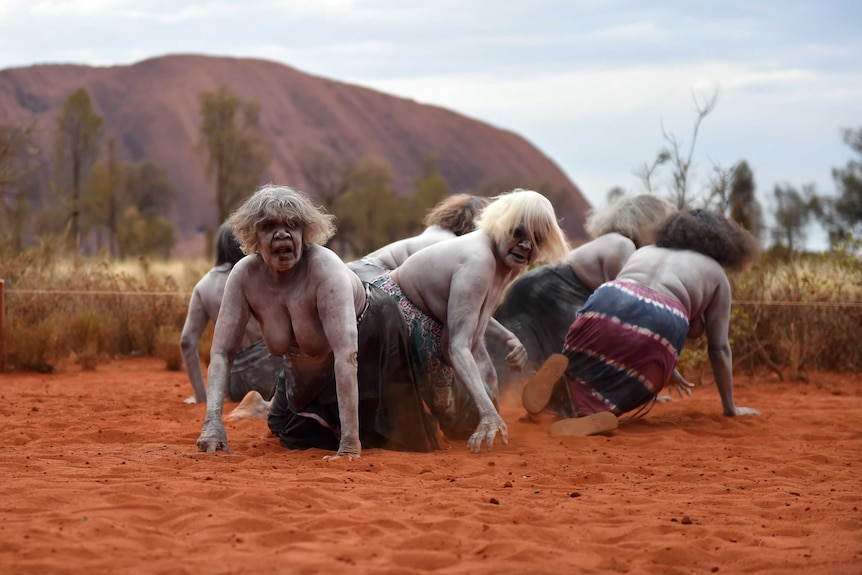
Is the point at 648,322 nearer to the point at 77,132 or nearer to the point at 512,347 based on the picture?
the point at 512,347

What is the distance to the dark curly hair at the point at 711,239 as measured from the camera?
7.60m

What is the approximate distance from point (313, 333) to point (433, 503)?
1521 mm

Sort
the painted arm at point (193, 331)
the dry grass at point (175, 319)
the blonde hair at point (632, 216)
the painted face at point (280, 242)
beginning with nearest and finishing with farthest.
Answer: the painted face at point (280, 242) < the painted arm at point (193, 331) < the blonde hair at point (632, 216) < the dry grass at point (175, 319)

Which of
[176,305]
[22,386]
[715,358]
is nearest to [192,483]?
[715,358]

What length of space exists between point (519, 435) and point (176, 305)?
23.3 ft

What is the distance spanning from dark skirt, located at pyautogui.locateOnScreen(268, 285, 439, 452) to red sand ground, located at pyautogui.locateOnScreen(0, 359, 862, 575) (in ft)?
0.64

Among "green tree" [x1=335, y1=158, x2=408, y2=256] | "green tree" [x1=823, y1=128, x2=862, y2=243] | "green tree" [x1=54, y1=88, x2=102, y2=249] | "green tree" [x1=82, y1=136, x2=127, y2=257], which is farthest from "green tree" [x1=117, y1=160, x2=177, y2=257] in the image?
"green tree" [x1=823, y1=128, x2=862, y2=243]

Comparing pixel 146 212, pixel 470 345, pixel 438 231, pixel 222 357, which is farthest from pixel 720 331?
pixel 146 212

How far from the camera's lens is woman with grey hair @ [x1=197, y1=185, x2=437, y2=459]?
5.74 m

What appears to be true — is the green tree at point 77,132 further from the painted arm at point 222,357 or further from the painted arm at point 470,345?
the painted arm at point 470,345

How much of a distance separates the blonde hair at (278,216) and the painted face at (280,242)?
0.03m

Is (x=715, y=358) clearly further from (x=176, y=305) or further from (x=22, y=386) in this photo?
(x=176, y=305)

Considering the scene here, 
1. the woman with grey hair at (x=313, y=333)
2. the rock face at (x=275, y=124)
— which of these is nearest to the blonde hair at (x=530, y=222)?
the woman with grey hair at (x=313, y=333)

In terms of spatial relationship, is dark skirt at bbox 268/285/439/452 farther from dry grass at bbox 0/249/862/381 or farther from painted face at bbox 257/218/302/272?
dry grass at bbox 0/249/862/381
